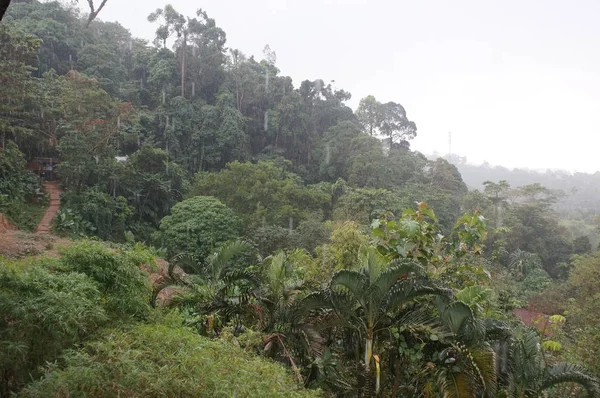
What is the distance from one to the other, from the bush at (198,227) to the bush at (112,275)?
35.5ft

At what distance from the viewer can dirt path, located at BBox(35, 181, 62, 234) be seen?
539 inches

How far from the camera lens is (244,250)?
529 cm

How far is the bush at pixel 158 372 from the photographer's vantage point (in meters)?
2.32

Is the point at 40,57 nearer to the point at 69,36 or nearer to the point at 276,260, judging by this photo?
the point at 69,36

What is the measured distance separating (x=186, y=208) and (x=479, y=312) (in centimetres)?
1287

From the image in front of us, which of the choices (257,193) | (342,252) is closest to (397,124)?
(257,193)

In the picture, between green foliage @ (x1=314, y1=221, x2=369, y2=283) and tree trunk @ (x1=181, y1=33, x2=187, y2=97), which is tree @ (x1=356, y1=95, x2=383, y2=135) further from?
green foliage @ (x1=314, y1=221, x2=369, y2=283)

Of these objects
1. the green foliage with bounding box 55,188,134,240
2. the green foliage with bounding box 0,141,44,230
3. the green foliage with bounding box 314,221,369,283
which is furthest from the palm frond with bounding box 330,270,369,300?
the green foliage with bounding box 55,188,134,240

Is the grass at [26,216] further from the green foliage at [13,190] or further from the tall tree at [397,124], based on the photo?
the tall tree at [397,124]

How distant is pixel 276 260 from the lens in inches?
187

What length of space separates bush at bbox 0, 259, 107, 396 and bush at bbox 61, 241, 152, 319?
538mm

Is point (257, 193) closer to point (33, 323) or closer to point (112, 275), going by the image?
point (112, 275)

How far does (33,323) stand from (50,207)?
15.3 m

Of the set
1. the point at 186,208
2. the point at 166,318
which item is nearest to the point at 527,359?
the point at 166,318
